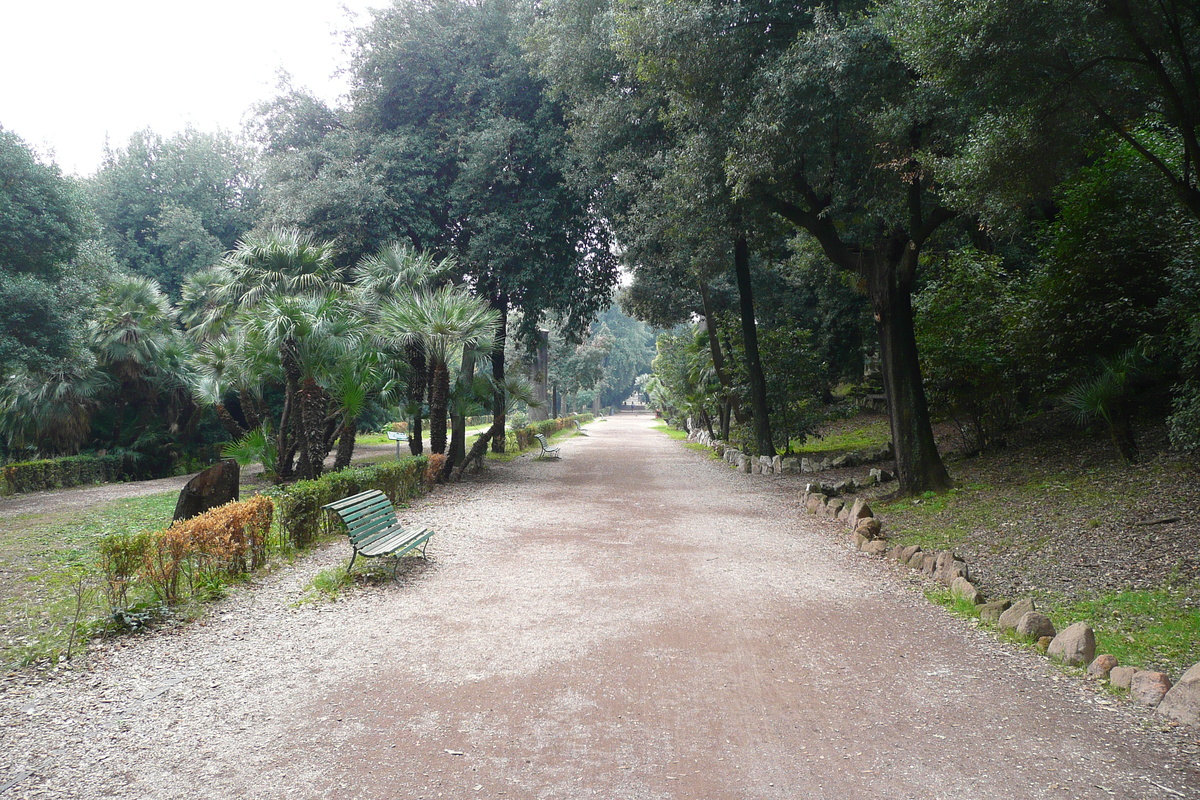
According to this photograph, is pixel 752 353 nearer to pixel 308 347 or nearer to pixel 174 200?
pixel 308 347

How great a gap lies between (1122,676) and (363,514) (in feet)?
21.7

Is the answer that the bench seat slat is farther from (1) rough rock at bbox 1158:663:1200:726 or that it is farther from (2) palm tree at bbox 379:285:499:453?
(2) palm tree at bbox 379:285:499:453

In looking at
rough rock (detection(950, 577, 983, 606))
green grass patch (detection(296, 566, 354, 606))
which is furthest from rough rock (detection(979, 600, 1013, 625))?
green grass patch (detection(296, 566, 354, 606))

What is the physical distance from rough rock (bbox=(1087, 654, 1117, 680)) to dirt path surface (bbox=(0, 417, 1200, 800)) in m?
0.19

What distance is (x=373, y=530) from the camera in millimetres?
7305

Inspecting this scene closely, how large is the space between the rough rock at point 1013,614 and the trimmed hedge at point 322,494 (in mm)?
7318

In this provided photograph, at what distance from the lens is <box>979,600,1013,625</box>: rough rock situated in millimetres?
5191

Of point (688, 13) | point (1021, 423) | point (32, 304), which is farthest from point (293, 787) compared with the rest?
point (32, 304)

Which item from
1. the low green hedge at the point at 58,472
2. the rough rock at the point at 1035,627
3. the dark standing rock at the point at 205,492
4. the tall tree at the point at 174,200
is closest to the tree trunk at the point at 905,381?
the rough rock at the point at 1035,627

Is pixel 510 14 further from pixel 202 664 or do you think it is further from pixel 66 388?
pixel 202 664

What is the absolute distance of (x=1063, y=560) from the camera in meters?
6.51

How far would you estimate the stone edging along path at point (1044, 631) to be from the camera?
3.69 meters

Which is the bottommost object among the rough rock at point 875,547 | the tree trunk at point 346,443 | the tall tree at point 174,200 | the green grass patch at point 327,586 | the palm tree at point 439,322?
the rough rock at point 875,547

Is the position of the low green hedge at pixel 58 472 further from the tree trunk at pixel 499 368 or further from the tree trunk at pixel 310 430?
the tree trunk at pixel 499 368
